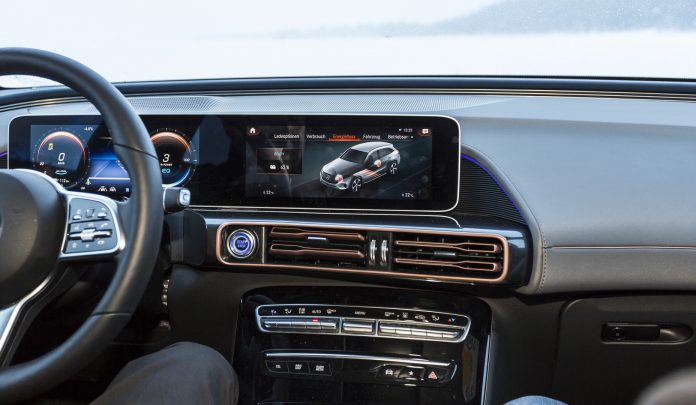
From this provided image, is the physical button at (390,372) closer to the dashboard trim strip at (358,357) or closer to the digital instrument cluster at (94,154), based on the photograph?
the dashboard trim strip at (358,357)

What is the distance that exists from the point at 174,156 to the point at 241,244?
0.34 metres

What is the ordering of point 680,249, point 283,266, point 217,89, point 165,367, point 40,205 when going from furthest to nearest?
point 217,89, point 283,266, point 680,249, point 165,367, point 40,205

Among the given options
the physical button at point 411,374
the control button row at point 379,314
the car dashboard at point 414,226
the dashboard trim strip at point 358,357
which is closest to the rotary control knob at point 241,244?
the car dashboard at point 414,226

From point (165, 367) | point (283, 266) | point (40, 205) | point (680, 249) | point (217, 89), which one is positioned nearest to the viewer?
point (40, 205)

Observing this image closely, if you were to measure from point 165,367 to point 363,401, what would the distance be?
2.21 feet

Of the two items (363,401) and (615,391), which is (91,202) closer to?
(363,401)

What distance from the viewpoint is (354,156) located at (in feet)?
6.11

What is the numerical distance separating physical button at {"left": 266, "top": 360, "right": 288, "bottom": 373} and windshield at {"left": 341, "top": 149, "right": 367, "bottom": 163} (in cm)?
63

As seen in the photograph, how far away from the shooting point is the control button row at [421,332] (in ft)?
6.13

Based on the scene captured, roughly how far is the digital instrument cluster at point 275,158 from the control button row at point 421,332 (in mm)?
328

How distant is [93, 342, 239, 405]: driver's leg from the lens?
4.55 feet

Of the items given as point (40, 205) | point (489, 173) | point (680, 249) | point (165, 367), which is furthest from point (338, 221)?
point (680, 249)

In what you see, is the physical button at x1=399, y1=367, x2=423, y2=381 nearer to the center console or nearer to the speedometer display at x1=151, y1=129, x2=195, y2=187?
the center console

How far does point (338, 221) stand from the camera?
6.01 feet
